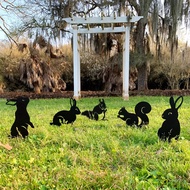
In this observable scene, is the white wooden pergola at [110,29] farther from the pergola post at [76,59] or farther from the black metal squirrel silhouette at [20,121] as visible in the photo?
the black metal squirrel silhouette at [20,121]

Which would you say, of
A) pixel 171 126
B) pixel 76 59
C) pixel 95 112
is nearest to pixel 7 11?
pixel 76 59

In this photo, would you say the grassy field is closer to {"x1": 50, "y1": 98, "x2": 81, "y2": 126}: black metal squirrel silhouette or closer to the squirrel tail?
the squirrel tail

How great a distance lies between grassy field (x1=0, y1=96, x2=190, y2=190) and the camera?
1.41 metres

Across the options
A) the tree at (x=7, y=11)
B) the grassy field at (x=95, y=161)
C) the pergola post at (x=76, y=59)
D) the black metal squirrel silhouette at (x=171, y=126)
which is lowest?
the grassy field at (x=95, y=161)

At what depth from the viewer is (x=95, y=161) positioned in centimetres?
173

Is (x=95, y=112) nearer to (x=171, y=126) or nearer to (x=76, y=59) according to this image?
(x=171, y=126)

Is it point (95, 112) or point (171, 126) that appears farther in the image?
point (95, 112)

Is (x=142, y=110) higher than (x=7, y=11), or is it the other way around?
(x=7, y=11)

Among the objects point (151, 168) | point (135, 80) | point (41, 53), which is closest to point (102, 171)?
point (151, 168)

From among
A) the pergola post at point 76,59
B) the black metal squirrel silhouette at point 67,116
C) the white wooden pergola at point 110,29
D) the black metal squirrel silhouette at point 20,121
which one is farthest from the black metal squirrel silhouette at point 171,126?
the pergola post at point 76,59

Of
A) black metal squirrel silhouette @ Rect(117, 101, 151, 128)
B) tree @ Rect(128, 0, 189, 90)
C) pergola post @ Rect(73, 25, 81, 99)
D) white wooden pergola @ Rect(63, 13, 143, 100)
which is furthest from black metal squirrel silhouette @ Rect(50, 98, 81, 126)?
tree @ Rect(128, 0, 189, 90)

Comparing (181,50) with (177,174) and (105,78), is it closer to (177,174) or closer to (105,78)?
(105,78)

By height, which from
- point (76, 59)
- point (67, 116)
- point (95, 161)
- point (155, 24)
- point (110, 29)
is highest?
point (155, 24)

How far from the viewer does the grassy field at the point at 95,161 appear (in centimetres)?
141
